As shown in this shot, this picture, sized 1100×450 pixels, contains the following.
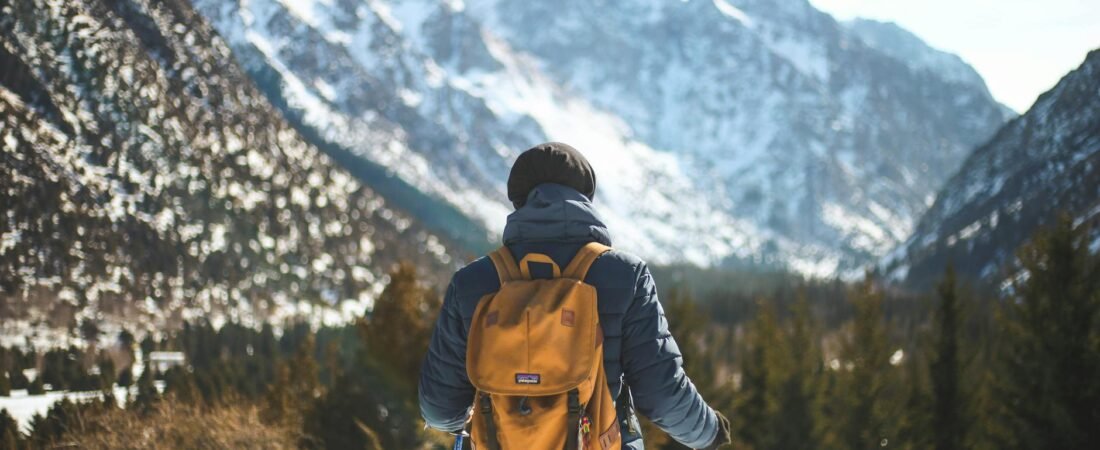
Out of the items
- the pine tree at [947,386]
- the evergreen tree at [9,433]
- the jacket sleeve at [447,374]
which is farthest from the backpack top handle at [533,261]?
the pine tree at [947,386]

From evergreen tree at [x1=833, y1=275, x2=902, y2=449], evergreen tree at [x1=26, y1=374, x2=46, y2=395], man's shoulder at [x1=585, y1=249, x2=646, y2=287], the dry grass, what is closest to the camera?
man's shoulder at [x1=585, y1=249, x2=646, y2=287]

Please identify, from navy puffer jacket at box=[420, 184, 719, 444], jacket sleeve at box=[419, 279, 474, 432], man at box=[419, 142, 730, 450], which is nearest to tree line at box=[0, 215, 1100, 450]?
jacket sleeve at box=[419, 279, 474, 432]

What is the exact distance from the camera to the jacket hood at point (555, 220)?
4277mm

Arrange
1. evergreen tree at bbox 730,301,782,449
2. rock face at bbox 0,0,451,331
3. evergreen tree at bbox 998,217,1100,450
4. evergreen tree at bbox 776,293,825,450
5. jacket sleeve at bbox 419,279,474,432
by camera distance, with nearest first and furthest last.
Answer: jacket sleeve at bbox 419,279,474,432 → evergreen tree at bbox 998,217,1100,450 → evergreen tree at bbox 730,301,782,449 → evergreen tree at bbox 776,293,825,450 → rock face at bbox 0,0,451,331

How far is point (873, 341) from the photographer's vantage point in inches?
971

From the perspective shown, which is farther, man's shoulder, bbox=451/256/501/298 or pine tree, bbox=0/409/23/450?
pine tree, bbox=0/409/23/450

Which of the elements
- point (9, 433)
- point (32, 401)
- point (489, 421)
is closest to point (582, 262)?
point (489, 421)

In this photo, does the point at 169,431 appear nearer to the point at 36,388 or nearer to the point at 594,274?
the point at 594,274

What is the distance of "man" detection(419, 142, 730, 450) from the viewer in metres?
4.24

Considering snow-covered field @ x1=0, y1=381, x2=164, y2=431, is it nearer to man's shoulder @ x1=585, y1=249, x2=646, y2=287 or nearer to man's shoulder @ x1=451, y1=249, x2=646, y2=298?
man's shoulder @ x1=451, y1=249, x2=646, y2=298

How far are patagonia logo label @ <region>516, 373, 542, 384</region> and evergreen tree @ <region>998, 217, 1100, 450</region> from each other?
16.4m

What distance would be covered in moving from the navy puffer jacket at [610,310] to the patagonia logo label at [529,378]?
0.47 m

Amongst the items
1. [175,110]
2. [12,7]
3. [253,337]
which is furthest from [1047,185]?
[12,7]

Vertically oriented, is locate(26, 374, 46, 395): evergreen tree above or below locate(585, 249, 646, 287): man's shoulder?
below
